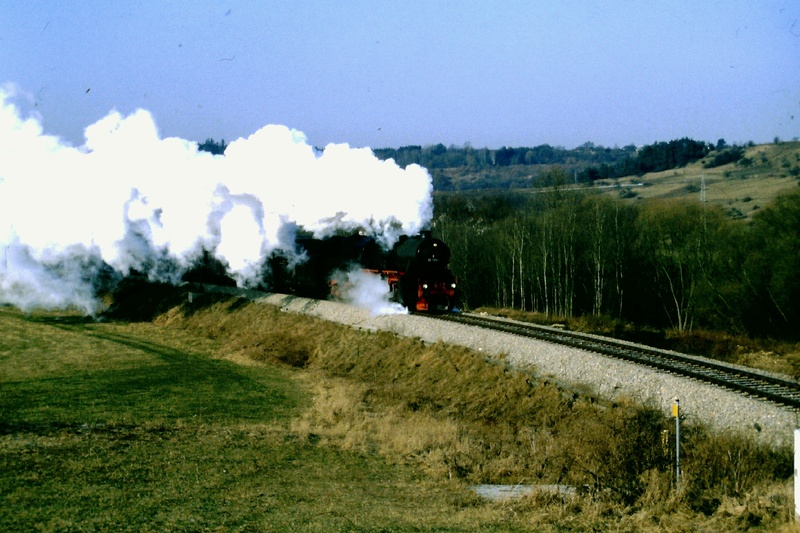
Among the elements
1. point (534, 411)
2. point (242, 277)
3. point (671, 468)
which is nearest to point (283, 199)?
point (242, 277)

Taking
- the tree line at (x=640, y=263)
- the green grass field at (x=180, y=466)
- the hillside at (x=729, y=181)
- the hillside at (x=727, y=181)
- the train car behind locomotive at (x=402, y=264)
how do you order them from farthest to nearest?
the hillside at (x=729, y=181)
the hillside at (x=727, y=181)
the tree line at (x=640, y=263)
the train car behind locomotive at (x=402, y=264)
the green grass field at (x=180, y=466)

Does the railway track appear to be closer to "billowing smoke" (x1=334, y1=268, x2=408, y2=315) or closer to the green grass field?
"billowing smoke" (x1=334, y1=268, x2=408, y2=315)

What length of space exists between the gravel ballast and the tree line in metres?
22.8

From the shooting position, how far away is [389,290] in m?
31.4

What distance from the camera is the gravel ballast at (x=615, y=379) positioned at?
15.3 meters

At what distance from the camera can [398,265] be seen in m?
29.6

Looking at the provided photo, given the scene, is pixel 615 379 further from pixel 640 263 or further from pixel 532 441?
pixel 640 263

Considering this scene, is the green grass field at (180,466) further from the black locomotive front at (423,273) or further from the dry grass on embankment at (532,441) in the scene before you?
the black locomotive front at (423,273)

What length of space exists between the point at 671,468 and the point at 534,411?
6.20 m

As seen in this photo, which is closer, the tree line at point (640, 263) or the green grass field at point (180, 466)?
the green grass field at point (180, 466)

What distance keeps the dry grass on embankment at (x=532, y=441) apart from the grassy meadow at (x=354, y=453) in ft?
0.16

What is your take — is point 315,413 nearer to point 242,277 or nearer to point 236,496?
point 236,496

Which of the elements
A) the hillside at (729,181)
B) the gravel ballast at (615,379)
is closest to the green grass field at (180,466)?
the gravel ballast at (615,379)

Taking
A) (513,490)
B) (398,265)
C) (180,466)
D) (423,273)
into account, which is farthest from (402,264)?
(513,490)
